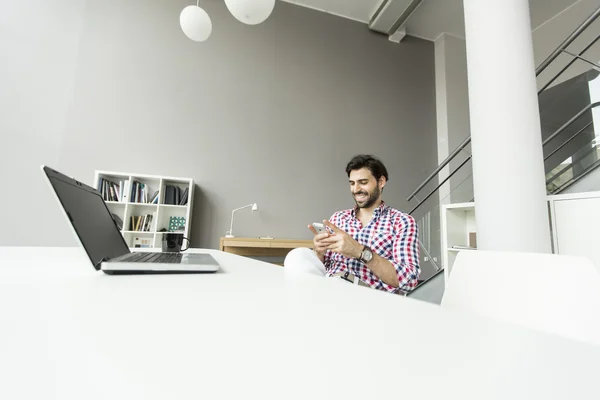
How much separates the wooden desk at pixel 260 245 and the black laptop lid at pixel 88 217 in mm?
2013

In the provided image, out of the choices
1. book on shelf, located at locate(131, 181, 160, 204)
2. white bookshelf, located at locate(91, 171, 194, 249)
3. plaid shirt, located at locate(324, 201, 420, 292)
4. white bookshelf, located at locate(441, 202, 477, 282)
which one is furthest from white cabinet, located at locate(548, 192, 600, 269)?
book on shelf, located at locate(131, 181, 160, 204)

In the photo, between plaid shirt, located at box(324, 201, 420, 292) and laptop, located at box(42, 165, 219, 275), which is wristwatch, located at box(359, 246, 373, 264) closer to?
plaid shirt, located at box(324, 201, 420, 292)

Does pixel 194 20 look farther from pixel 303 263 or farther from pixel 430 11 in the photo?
pixel 430 11

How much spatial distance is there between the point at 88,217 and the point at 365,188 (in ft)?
4.38

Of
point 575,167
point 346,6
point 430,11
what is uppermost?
point 430,11

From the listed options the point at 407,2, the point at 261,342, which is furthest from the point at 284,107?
the point at 261,342

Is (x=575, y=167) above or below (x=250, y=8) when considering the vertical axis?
below

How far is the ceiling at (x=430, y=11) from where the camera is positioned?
13.4 ft

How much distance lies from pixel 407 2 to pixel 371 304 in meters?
4.61

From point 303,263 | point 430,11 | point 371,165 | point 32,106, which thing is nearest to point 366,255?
point 303,263

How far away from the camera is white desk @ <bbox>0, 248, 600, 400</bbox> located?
0.55 feet

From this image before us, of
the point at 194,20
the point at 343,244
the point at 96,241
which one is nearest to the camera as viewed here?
the point at 96,241

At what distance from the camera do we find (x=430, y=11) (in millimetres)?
4328

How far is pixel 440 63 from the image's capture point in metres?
4.82
